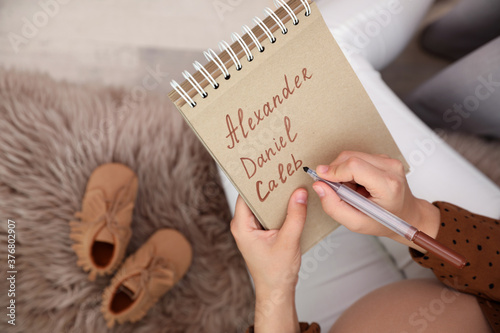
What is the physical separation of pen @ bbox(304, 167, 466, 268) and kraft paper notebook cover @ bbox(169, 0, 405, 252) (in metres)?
0.04

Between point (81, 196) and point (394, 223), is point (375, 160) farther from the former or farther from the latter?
point (81, 196)

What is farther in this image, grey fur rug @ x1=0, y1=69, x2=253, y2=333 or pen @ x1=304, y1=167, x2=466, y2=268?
grey fur rug @ x1=0, y1=69, x2=253, y2=333

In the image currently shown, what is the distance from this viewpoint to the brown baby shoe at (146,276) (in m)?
0.73

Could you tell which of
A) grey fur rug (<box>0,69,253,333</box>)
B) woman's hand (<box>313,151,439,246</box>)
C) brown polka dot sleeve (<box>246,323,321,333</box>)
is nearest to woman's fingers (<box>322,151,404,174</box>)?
woman's hand (<box>313,151,439,246</box>)

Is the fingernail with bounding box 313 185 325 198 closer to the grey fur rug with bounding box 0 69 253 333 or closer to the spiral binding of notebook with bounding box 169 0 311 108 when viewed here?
the spiral binding of notebook with bounding box 169 0 311 108

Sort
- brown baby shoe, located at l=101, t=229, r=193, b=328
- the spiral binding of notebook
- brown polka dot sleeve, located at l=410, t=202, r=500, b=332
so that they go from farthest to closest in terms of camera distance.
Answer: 1. brown baby shoe, located at l=101, t=229, r=193, b=328
2. brown polka dot sleeve, located at l=410, t=202, r=500, b=332
3. the spiral binding of notebook

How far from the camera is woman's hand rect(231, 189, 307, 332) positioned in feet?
1.43

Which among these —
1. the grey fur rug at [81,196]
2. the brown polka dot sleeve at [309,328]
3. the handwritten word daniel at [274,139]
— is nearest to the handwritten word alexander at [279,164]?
the handwritten word daniel at [274,139]

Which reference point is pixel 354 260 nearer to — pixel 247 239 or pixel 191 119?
pixel 247 239

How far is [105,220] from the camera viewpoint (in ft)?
2.56

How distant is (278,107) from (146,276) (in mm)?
528

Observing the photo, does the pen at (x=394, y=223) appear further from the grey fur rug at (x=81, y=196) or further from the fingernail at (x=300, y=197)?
the grey fur rug at (x=81, y=196)

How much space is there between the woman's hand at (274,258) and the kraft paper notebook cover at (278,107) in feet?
0.07

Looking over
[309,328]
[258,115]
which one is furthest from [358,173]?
[309,328]
